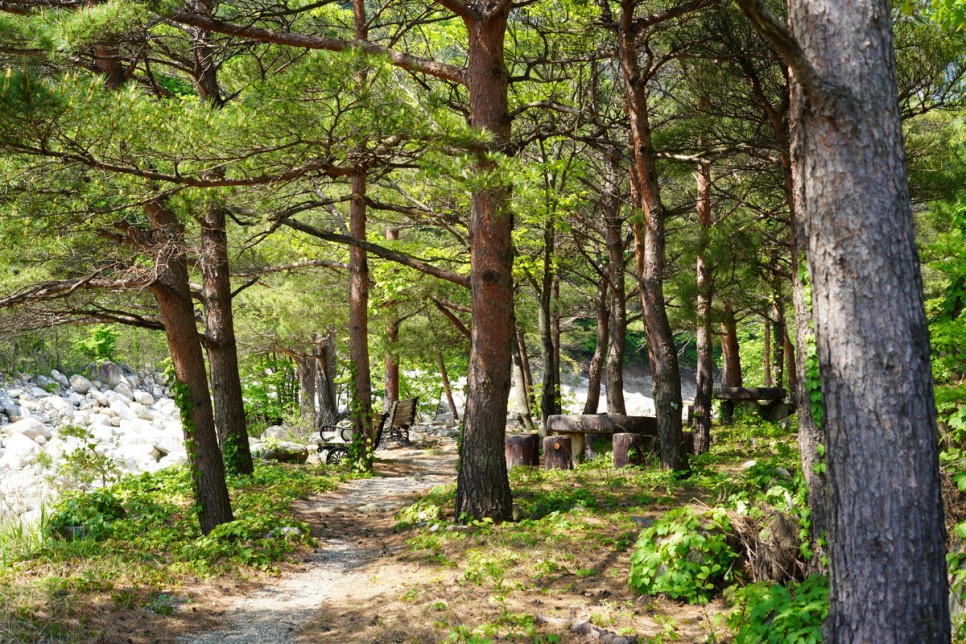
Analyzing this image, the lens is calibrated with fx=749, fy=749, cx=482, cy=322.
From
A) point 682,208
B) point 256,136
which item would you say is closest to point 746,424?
point 682,208

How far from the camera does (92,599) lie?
15.0ft

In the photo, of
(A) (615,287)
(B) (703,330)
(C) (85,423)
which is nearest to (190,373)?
(A) (615,287)

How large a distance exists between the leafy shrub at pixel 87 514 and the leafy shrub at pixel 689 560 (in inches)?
169

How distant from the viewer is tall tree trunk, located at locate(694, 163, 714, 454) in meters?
10.4

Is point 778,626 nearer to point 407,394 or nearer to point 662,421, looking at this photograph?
point 662,421

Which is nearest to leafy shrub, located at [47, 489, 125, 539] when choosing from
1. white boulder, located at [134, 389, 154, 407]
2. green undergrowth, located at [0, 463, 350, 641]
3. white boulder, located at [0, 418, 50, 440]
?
green undergrowth, located at [0, 463, 350, 641]

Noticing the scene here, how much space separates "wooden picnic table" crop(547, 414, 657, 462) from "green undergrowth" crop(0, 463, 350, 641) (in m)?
3.77

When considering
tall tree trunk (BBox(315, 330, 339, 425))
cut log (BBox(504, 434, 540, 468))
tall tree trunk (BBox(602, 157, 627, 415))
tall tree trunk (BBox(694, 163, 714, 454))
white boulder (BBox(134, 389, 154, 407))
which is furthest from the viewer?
white boulder (BBox(134, 389, 154, 407))

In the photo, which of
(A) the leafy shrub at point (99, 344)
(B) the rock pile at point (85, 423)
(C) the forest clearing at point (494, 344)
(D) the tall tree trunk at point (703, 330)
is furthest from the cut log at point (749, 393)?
(A) the leafy shrub at point (99, 344)

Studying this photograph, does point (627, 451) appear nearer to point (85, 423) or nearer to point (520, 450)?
point (520, 450)

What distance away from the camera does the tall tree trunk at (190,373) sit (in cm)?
623

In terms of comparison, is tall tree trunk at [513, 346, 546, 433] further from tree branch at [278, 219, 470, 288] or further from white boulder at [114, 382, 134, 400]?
white boulder at [114, 382, 134, 400]

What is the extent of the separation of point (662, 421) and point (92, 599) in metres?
5.80

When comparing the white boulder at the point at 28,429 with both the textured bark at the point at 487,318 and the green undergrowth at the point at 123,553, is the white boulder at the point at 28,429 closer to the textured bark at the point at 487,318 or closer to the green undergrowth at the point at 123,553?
the green undergrowth at the point at 123,553
